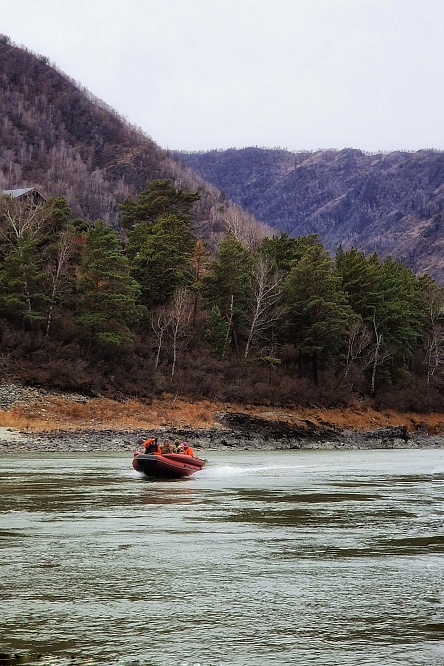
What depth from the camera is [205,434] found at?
54188 mm

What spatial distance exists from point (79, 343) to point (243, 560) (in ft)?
172

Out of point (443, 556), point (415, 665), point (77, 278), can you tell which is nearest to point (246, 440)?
point (77, 278)

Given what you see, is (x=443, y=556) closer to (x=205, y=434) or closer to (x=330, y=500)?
(x=330, y=500)

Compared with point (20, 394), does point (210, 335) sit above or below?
above

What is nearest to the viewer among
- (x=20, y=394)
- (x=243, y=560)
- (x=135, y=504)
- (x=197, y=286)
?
(x=243, y=560)

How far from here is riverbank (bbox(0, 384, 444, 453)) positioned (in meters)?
47.3

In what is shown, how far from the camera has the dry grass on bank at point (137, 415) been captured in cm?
5037

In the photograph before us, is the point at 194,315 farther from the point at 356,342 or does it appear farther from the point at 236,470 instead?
the point at 236,470

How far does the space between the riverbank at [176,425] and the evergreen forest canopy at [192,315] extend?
86.2 inches

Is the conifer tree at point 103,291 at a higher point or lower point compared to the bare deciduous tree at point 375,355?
higher

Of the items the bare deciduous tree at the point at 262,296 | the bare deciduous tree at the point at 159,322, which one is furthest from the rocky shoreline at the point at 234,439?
the bare deciduous tree at the point at 262,296

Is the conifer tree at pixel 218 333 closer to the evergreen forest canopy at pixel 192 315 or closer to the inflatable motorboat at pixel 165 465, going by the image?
the evergreen forest canopy at pixel 192 315

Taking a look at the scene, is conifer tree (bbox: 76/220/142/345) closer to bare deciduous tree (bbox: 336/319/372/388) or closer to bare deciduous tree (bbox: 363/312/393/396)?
bare deciduous tree (bbox: 336/319/372/388)

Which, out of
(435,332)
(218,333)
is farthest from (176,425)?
(435,332)
